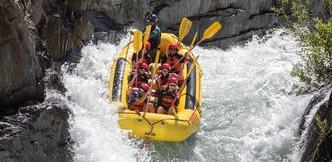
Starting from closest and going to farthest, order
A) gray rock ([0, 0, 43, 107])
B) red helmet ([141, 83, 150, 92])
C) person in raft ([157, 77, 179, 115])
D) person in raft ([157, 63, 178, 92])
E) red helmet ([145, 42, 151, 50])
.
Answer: gray rock ([0, 0, 43, 107])
person in raft ([157, 77, 179, 115])
red helmet ([141, 83, 150, 92])
person in raft ([157, 63, 178, 92])
red helmet ([145, 42, 151, 50])

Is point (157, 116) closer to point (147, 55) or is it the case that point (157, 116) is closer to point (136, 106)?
point (136, 106)

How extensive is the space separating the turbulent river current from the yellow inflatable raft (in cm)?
16

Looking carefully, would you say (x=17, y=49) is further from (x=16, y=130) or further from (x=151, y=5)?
(x=151, y=5)

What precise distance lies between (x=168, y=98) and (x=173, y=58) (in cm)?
175

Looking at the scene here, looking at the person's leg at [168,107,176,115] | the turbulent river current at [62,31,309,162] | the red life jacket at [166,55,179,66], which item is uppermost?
the red life jacket at [166,55,179,66]

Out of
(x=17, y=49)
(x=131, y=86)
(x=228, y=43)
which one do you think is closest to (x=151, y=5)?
(x=228, y=43)

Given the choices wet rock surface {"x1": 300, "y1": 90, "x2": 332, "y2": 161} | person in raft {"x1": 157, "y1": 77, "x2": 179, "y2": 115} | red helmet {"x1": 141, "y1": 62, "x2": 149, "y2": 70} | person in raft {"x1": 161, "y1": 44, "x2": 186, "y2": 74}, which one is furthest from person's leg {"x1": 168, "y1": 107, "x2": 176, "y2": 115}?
wet rock surface {"x1": 300, "y1": 90, "x2": 332, "y2": 161}

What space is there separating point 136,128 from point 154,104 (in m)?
0.91

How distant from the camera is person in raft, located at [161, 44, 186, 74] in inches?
A: 440

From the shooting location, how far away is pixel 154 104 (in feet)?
32.2

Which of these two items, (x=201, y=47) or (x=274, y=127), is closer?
(x=274, y=127)

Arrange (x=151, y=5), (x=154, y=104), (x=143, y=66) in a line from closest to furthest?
(x=154, y=104)
(x=143, y=66)
(x=151, y=5)

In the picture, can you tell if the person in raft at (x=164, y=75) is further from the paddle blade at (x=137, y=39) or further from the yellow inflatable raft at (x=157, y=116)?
the paddle blade at (x=137, y=39)

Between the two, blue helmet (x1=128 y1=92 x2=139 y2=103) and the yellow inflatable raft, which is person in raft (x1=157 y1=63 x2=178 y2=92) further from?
blue helmet (x1=128 y1=92 x2=139 y2=103)
